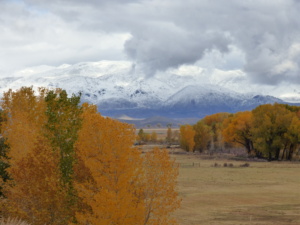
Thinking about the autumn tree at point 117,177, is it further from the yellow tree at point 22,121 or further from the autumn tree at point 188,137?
the autumn tree at point 188,137

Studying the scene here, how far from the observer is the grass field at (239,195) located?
A: 153 feet

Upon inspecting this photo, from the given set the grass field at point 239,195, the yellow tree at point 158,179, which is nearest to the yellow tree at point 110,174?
the yellow tree at point 158,179

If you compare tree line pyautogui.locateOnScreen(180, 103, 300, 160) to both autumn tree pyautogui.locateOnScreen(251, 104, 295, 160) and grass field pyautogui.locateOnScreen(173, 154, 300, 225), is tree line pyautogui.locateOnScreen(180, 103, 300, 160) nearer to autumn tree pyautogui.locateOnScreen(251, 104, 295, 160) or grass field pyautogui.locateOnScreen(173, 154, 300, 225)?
autumn tree pyautogui.locateOnScreen(251, 104, 295, 160)

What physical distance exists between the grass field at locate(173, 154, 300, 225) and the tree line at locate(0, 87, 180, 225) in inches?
562

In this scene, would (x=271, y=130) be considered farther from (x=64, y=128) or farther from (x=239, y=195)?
(x=64, y=128)

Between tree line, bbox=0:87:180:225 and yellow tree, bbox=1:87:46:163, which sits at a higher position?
yellow tree, bbox=1:87:46:163

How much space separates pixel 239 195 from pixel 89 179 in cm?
3773

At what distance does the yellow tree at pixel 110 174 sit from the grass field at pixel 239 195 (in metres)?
15.4

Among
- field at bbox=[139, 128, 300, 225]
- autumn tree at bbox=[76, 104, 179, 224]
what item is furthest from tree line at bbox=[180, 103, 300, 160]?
autumn tree at bbox=[76, 104, 179, 224]

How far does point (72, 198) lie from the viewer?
3106 cm

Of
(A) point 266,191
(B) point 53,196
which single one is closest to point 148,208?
(B) point 53,196

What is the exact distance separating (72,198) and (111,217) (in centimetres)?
369

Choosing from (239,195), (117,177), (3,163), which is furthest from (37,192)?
(239,195)

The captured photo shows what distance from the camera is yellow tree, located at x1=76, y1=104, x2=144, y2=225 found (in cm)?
2897
